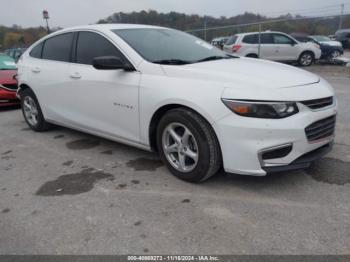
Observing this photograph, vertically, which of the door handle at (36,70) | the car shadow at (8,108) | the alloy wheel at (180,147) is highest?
the door handle at (36,70)

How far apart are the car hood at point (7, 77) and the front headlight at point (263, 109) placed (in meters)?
6.44

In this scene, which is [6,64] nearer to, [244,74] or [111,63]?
[111,63]

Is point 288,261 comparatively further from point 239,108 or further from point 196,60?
point 196,60

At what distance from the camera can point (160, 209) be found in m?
2.85

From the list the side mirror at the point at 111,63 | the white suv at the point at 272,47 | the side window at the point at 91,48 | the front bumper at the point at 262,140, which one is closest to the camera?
the front bumper at the point at 262,140

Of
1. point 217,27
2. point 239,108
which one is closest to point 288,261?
point 239,108

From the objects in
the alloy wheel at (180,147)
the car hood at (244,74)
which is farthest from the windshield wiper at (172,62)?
the alloy wheel at (180,147)

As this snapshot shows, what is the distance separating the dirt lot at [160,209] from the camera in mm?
2379

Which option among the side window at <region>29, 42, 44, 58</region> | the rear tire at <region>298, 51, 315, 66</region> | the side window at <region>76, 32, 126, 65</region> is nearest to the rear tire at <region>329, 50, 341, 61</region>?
the rear tire at <region>298, 51, 315, 66</region>

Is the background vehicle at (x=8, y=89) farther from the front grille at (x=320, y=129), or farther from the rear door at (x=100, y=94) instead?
the front grille at (x=320, y=129)

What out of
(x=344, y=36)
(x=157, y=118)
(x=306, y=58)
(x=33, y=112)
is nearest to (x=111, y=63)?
(x=157, y=118)

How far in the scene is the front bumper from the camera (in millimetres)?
2744

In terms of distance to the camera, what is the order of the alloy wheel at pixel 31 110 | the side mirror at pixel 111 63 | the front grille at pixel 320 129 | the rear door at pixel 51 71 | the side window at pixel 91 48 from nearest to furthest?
the front grille at pixel 320 129, the side mirror at pixel 111 63, the side window at pixel 91 48, the rear door at pixel 51 71, the alloy wheel at pixel 31 110

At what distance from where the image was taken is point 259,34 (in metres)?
13.9
